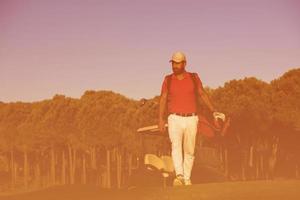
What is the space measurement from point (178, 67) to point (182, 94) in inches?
22.3

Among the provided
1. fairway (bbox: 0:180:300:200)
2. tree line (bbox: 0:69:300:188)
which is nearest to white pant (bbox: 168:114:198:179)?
fairway (bbox: 0:180:300:200)

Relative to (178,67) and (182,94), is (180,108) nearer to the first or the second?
(182,94)

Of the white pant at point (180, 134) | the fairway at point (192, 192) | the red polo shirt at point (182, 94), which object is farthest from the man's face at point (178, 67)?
the fairway at point (192, 192)

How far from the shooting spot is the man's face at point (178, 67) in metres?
12.5

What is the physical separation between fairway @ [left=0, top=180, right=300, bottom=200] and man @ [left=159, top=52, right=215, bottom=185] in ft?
2.81

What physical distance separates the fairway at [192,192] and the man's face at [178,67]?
89.0 inches

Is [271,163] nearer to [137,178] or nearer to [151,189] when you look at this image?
[137,178]

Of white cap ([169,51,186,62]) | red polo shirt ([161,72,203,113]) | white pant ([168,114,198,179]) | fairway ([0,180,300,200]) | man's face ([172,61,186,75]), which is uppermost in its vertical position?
white cap ([169,51,186,62])

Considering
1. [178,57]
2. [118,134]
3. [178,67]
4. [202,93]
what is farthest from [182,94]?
[118,134]

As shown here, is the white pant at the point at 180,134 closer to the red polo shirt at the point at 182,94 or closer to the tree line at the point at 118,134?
the red polo shirt at the point at 182,94

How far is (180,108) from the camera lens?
41.4ft

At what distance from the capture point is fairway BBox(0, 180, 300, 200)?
11008 millimetres

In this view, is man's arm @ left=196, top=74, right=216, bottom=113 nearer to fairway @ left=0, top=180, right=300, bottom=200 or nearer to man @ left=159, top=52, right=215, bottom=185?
man @ left=159, top=52, right=215, bottom=185

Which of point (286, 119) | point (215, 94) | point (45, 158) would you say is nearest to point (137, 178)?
point (286, 119)
